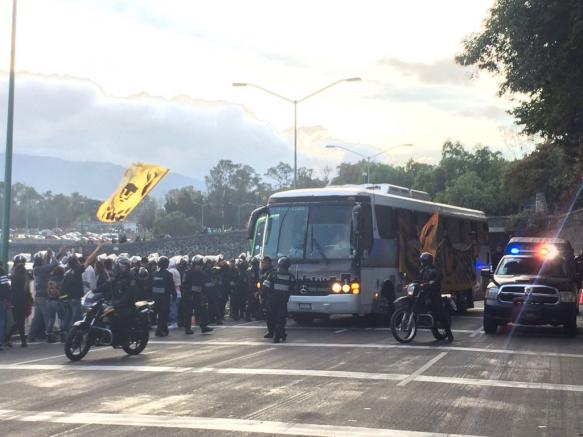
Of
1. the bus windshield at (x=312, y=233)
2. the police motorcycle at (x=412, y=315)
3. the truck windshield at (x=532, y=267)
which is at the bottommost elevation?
the police motorcycle at (x=412, y=315)

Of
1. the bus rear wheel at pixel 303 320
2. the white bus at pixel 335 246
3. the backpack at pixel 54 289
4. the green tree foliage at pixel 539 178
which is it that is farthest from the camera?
the green tree foliage at pixel 539 178

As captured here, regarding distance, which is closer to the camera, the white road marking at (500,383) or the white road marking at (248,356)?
the white road marking at (500,383)

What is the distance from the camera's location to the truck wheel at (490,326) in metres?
19.2

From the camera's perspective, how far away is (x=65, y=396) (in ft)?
35.3

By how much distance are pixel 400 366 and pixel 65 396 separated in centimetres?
522

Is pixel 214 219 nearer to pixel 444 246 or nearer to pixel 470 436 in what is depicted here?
pixel 444 246

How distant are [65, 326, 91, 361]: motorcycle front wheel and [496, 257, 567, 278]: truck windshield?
10.1 meters

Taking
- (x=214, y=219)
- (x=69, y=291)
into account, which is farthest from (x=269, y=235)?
(x=214, y=219)

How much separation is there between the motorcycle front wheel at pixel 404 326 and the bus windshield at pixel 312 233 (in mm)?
3337

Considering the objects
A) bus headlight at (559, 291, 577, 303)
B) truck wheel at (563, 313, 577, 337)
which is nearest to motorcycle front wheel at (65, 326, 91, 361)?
bus headlight at (559, 291, 577, 303)

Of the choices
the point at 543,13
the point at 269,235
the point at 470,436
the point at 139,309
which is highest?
the point at 543,13

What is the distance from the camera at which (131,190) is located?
69.4ft

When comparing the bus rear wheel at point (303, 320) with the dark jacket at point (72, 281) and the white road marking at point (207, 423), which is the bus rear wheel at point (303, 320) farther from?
the white road marking at point (207, 423)

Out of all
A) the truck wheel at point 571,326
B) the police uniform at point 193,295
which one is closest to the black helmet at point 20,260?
the police uniform at point 193,295
